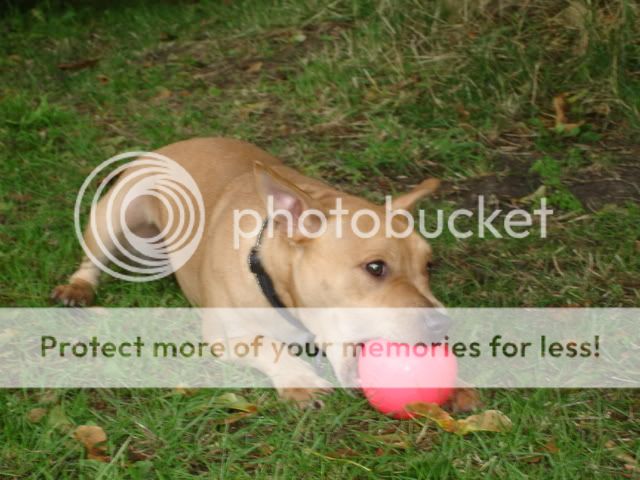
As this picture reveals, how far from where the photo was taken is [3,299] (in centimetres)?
456

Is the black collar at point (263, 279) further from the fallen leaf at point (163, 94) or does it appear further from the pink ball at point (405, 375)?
the fallen leaf at point (163, 94)

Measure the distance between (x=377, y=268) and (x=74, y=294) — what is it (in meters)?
1.77

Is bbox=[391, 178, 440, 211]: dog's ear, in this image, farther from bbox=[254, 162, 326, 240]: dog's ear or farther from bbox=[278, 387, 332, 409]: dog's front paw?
bbox=[278, 387, 332, 409]: dog's front paw

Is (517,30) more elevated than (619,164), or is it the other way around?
(517,30)

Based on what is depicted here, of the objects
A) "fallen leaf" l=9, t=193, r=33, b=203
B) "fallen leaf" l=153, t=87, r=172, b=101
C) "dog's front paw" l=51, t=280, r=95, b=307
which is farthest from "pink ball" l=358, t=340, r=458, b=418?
"fallen leaf" l=153, t=87, r=172, b=101

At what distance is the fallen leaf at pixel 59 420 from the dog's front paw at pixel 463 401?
154 centimetres

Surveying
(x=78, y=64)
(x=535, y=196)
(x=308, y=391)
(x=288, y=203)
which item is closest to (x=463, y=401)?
(x=308, y=391)

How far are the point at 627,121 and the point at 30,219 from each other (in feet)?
13.2

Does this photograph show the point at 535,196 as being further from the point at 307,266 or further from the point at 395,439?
the point at 395,439

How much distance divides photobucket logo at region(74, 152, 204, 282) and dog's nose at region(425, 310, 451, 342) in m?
1.60

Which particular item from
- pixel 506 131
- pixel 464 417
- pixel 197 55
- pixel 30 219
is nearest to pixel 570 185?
pixel 506 131

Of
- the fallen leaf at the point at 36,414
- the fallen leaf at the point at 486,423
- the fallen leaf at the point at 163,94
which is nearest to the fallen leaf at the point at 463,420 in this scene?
the fallen leaf at the point at 486,423

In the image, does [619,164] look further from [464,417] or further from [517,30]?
[464,417]

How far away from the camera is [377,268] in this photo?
362cm
